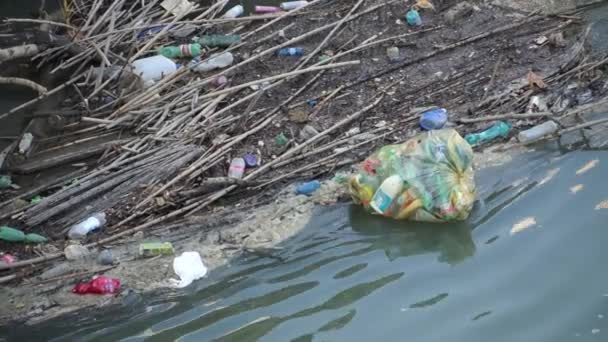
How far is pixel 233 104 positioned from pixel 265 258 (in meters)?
1.69

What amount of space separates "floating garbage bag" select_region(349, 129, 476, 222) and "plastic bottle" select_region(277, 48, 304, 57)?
1.98 metres

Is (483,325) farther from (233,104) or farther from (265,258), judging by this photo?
(233,104)

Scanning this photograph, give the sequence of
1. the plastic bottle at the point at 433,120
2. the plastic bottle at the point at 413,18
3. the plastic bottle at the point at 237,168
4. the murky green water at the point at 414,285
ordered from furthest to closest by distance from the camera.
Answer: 1. the plastic bottle at the point at 413,18
2. the plastic bottle at the point at 433,120
3. the plastic bottle at the point at 237,168
4. the murky green water at the point at 414,285

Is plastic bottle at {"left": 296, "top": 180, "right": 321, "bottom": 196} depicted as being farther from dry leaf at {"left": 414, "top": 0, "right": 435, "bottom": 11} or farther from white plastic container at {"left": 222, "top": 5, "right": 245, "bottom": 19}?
dry leaf at {"left": 414, "top": 0, "right": 435, "bottom": 11}

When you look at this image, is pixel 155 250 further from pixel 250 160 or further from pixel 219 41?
pixel 219 41

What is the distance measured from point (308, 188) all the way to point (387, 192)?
0.58m

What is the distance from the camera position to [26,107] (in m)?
6.11

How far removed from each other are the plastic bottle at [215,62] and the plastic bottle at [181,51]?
0.11m

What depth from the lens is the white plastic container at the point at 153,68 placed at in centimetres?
666

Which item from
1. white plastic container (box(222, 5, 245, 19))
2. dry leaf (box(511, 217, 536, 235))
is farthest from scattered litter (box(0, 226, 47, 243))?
white plastic container (box(222, 5, 245, 19))

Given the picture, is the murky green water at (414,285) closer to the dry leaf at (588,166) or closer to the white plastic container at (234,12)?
the dry leaf at (588,166)

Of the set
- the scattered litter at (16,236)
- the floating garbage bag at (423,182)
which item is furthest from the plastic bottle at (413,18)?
the scattered litter at (16,236)

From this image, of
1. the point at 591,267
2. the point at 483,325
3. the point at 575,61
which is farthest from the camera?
the point at 575,61

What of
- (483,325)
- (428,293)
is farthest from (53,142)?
(483,325)
